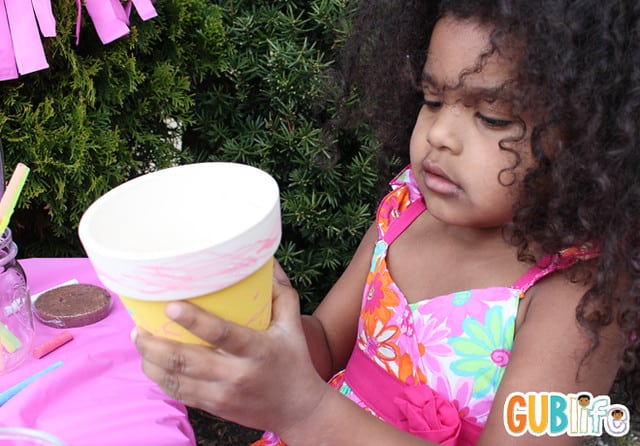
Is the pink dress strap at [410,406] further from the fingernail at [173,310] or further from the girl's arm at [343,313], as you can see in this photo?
the fingernail at [173,310]

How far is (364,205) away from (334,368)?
2.78 ft

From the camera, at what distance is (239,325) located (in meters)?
0.77

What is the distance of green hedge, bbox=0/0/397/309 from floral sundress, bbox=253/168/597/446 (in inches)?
22.5

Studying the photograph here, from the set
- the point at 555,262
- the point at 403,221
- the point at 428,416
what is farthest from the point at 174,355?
the point at 403,221

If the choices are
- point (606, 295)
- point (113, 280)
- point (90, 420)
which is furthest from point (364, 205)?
point (113, 280)

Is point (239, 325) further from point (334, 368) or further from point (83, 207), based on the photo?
point (83, 207)

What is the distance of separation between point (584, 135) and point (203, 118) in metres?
1.44

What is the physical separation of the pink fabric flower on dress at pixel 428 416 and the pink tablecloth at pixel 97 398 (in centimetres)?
40

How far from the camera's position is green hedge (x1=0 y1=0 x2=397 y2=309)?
1.86m

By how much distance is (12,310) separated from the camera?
1154mm

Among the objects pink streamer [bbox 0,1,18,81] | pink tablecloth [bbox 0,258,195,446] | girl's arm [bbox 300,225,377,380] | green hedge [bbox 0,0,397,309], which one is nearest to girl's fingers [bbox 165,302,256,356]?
pink tablecloth [bbox 0,258,195,446]

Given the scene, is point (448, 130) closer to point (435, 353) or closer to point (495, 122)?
point (495, 122)

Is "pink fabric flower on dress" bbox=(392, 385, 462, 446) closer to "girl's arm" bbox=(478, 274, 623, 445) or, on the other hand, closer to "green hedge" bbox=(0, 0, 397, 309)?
"girl's arm" bbox=(478, 274, 623, 445)

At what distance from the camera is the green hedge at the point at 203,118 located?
1856mm
